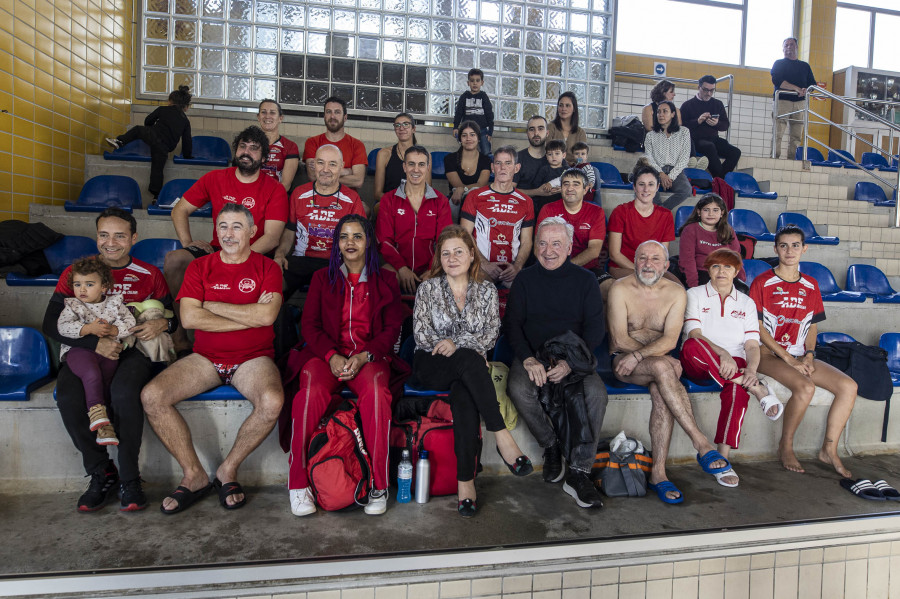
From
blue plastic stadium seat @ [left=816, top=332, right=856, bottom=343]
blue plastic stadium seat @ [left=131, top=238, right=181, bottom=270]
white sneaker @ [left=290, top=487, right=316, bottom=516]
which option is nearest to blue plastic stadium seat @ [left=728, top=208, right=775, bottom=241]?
blue plastic stadium seat @ [left=816, top=332, right=856, bottom=343]

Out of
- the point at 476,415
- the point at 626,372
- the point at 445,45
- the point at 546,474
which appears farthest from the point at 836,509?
the point at 445,45

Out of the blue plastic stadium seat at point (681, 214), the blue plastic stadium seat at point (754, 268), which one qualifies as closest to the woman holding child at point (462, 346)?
the blue plastic stadium seat at point (754, 268)

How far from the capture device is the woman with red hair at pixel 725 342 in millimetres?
3008

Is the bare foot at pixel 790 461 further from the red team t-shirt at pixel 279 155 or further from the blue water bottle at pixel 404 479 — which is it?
the red team t-shirt at pixel 279 155

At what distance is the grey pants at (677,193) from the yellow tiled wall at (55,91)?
499 cm

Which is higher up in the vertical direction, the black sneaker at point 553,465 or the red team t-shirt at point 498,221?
the red team t-shirt at point 498,221

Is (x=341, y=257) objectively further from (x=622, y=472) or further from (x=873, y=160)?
(x=873, y=160)

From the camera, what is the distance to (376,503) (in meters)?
2.48

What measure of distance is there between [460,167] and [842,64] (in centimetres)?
869

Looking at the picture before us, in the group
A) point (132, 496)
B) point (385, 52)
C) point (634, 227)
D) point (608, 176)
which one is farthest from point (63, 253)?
point (608, 176)

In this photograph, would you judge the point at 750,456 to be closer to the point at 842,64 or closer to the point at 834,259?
the point at 834,259

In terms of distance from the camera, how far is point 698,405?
3225 mm

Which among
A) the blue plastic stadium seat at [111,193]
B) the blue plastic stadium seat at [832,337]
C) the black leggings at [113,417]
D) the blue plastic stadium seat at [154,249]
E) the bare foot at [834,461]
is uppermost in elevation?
the blue plastic stadium seat at [111,193]

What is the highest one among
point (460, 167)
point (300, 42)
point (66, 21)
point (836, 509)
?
point (300, 42)
